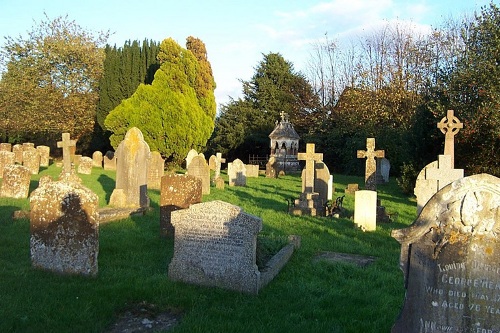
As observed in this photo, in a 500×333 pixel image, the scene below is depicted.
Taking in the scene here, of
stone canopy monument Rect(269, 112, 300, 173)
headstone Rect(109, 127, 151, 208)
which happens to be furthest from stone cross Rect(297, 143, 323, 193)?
stone canopy monument Rect(269, 112, 300, 173)

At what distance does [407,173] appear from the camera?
19047mm

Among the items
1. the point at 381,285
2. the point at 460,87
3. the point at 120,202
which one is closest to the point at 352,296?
the point at 381,285

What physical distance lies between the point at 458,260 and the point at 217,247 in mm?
3347

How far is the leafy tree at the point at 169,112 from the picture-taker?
95.9ft

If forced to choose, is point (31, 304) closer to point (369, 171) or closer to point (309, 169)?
point (309, 169)

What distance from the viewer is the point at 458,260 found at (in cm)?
368

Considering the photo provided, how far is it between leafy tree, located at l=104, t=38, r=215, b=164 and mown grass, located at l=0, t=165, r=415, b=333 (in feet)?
67.3

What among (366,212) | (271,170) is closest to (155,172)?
(271,170)

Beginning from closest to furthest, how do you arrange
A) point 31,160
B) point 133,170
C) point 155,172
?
1. point 133,170
2. point 155,172
3. point 31,160

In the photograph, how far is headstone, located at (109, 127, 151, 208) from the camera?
13.3m

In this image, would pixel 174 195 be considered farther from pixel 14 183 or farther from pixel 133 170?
pixel 14 183

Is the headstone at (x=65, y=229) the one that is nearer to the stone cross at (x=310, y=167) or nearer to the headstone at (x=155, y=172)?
the stone cross at (x=310, y=167)

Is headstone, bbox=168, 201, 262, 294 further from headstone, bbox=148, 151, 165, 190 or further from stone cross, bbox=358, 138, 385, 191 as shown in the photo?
headstone, bbox=148, 151, 165, 190

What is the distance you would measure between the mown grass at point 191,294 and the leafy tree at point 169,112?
20510 mm
